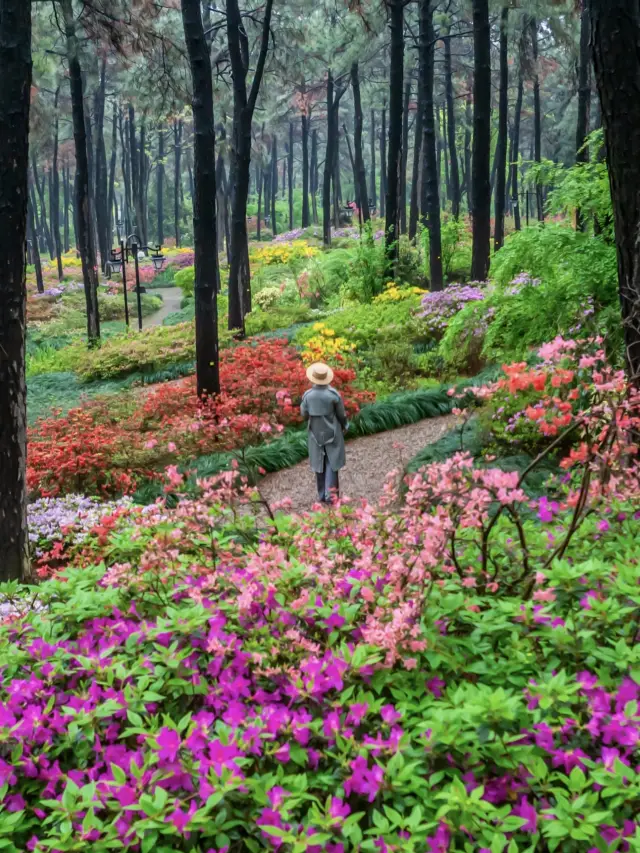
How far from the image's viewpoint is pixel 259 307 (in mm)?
24875

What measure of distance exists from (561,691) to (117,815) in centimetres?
139

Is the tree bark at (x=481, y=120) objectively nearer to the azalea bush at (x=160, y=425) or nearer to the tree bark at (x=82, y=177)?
the azalea bush at (x=160, y=425)

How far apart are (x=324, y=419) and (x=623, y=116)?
4.03 m

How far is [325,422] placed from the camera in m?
7.90

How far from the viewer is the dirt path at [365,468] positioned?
29.8 ft

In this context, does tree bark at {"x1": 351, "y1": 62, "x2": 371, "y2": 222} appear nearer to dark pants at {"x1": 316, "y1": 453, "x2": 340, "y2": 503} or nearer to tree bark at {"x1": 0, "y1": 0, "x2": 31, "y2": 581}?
dark pants at {"x1": 316, "y1": 453, "x2": 340, "y2": 503}

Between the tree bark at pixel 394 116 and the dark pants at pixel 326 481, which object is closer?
the dark pants at pixel 326 481

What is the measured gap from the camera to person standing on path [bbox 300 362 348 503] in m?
7.82

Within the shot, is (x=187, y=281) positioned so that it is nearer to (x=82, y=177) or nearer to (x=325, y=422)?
(x=82, y=177)

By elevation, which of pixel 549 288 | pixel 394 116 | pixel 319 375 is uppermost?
pixel 394 116

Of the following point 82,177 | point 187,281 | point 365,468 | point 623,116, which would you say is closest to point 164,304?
point 187,281

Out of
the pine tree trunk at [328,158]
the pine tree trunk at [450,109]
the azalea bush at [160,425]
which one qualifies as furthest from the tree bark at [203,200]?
the pine tree trunk at [328,158]

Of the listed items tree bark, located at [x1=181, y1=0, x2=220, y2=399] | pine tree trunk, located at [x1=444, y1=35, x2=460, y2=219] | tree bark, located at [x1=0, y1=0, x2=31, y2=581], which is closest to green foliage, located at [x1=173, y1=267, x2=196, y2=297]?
pine tree trunk, located at [x1=444, y1=35, x2=460, y2=219]

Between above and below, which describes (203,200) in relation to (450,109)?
below
